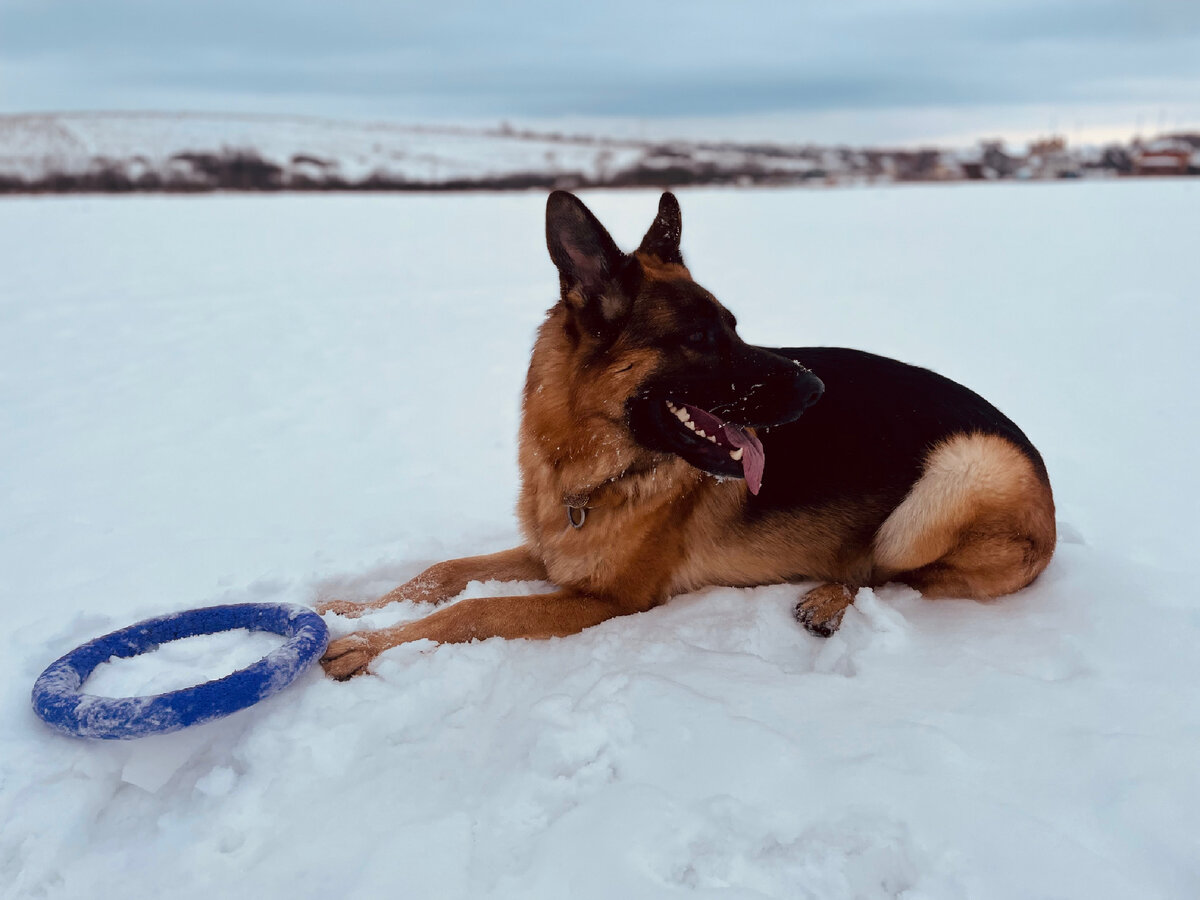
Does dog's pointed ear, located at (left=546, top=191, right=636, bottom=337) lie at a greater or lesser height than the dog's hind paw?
greater

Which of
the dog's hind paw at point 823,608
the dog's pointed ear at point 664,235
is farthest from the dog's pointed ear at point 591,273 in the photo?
the dog's hind paw at point 823,608

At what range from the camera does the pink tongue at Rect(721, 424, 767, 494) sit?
3.18m

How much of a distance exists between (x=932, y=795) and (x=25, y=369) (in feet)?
28.2

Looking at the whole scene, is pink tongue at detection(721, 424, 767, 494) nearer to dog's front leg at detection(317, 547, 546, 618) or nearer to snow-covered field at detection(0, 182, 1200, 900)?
snow-covered field at detection(0, 182, 1200, 900)

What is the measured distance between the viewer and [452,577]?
3.68m

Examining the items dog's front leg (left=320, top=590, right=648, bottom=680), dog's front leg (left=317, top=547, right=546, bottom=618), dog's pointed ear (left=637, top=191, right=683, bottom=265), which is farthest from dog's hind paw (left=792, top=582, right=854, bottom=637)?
dog's pointed ear (left=637, top=191, right=683, bottom=265)

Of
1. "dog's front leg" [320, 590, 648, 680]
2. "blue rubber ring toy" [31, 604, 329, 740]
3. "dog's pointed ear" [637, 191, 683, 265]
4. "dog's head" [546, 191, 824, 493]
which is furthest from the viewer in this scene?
"dog's pointed ear" [637, 191, 683, 265]

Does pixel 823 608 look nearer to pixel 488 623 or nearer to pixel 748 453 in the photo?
pixel 748 453

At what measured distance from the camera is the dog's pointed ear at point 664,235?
3.62m

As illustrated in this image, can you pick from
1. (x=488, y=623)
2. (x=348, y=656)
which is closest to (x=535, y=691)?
(x=488, y=623)

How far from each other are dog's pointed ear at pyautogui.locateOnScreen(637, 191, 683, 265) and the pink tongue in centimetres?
93

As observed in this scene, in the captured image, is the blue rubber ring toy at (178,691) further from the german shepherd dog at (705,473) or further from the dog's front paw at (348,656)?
the german shepherd dog at (705,473)

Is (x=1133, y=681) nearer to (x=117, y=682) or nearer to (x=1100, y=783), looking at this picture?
(x=1100, y=783)

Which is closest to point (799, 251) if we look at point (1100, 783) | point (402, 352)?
point (402, 352)
